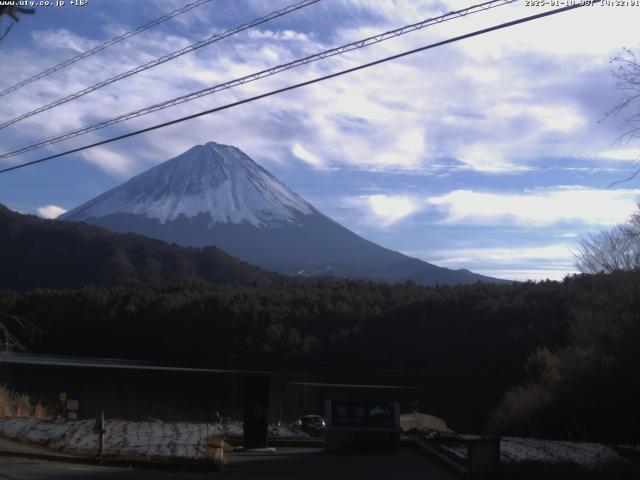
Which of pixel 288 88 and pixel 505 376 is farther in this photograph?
pixel 505 376

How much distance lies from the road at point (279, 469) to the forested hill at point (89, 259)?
369 ft

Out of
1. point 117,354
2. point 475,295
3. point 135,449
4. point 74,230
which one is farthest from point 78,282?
point 135,449

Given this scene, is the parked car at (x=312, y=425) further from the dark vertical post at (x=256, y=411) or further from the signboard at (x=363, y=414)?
the dark vertical post at (x=256, y=411)

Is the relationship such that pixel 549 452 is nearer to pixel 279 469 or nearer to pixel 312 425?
pixel 279 469

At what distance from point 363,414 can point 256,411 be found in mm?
2619

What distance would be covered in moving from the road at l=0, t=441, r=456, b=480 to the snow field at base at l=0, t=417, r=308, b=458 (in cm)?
85

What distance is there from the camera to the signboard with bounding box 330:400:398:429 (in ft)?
63.0

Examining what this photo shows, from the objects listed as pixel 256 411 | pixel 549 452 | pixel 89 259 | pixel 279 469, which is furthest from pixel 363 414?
pixel 89 259

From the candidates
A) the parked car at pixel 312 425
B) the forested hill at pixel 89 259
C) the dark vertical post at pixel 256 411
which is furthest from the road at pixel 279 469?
the forested hill at pixel 89 259

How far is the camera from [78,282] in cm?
12650

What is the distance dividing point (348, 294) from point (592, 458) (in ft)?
294

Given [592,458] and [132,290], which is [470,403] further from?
[132,290]

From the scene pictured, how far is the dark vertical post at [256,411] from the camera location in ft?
59.9

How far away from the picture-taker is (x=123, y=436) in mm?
18812
